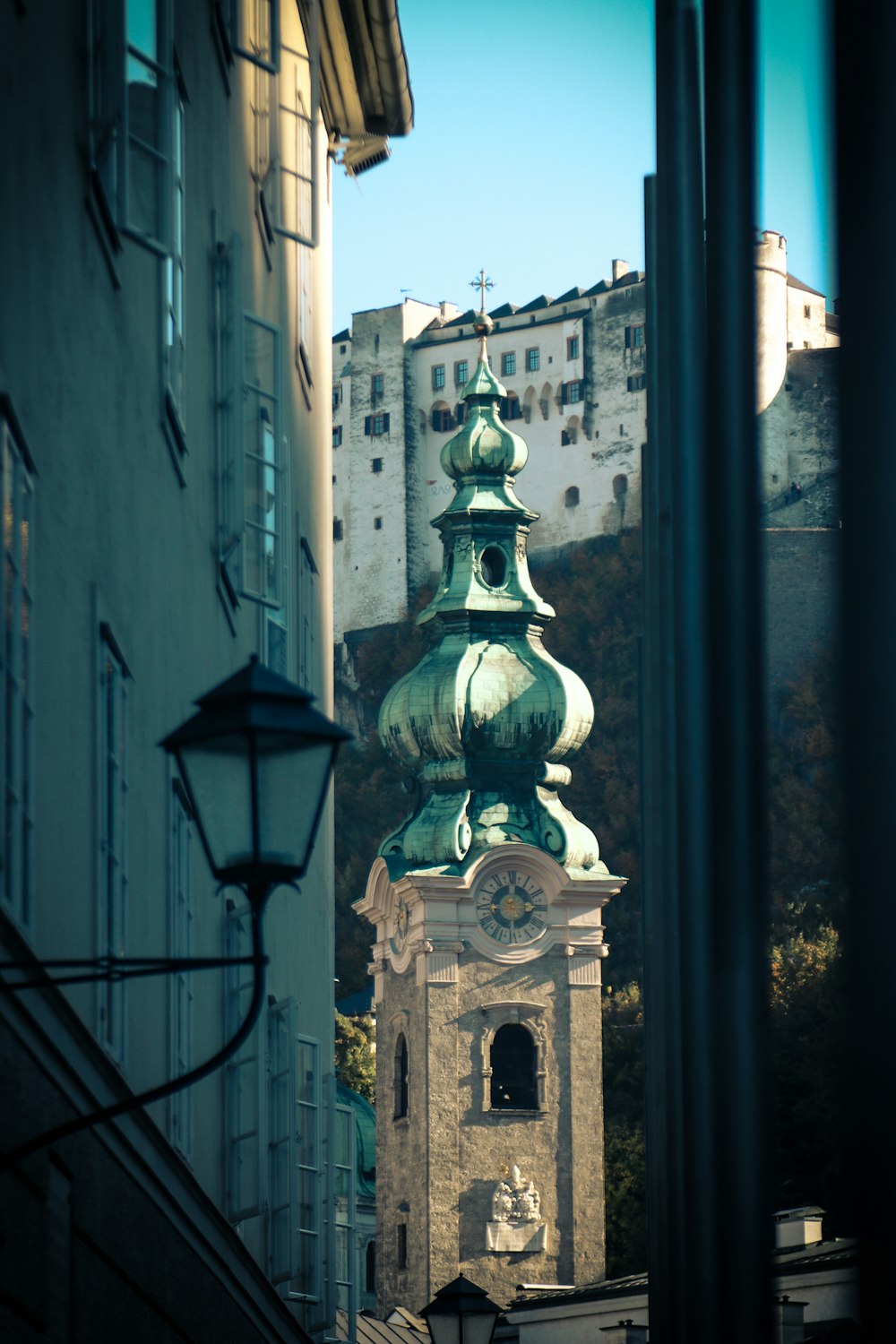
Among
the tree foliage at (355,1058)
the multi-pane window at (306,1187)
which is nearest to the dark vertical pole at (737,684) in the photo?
the multi-pane window at (306,1187)

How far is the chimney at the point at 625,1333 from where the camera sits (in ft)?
95.0

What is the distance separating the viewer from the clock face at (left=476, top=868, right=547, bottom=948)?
1752 inches

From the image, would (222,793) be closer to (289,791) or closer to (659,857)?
(289,791)

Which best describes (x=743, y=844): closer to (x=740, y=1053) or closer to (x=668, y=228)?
(x=740, y=1053)

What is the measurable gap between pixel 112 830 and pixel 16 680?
1416 millimetres

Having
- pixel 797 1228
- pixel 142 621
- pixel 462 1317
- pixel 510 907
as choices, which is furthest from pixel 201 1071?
pixel 510 907

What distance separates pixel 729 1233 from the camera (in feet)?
12.7

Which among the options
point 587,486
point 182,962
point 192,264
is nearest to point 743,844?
point 182,962

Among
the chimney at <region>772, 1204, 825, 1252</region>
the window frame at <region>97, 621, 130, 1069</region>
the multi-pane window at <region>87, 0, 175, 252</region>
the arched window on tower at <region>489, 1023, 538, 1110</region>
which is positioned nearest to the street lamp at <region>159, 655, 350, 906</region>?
the chimney at <region>772, 1204, 825, 1252</region>

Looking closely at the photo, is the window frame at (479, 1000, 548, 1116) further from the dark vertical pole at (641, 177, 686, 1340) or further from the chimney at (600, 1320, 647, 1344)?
the dark vertical pole at (641, 177, 686, 1340)

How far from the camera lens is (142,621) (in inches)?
273

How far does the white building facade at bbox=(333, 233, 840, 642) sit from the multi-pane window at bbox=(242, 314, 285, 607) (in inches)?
2869

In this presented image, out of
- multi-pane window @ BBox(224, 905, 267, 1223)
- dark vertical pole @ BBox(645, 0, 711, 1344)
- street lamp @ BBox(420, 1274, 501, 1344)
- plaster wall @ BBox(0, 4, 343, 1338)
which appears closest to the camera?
dark vertical pole @ BBox(645, 0, 711, 1344)

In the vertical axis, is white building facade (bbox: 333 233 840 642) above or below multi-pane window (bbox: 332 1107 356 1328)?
above
